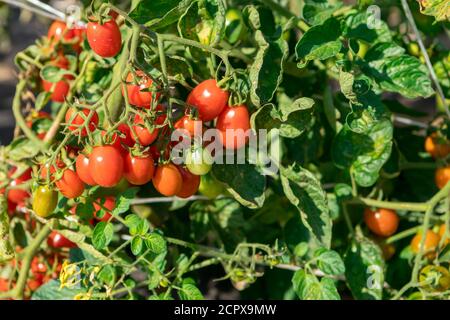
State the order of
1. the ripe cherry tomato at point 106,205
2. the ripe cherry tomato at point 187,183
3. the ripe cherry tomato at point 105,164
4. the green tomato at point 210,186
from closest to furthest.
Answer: the ripe cherry tomato at point 105,164, the ripe cherry tomato at point 187,183, the ripe cherry tomato at point 106,205, the green tomato at point 210,186

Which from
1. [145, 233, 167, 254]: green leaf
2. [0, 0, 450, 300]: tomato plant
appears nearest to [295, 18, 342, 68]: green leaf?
[0, 0, 450, 300]: tomato plant

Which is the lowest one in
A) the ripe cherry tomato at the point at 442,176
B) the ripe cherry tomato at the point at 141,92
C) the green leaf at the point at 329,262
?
the green leaf at the point at 329,262

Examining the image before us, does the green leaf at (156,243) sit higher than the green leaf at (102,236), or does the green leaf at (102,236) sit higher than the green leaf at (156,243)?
A: the green leaf at (102,236)

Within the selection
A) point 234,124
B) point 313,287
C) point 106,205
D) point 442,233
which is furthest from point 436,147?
point 106,205

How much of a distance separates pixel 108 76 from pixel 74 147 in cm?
24

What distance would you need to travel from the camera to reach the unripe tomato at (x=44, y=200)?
107 cm

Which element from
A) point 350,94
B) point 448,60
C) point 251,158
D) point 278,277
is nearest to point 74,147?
point 251,158

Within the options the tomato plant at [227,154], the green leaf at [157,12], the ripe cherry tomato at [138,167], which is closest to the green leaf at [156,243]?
the tomato plant at [227,154]

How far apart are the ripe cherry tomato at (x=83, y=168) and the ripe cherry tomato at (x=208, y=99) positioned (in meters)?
0.17

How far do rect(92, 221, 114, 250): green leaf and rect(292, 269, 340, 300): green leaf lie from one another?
13.1 inches

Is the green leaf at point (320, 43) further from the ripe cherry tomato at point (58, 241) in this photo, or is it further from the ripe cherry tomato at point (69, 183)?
the ripe cherry tomato at point (58, 241)

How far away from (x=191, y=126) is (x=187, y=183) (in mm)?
115

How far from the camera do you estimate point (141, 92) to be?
3.24ft

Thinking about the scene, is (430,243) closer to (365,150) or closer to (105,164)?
(365,150)
